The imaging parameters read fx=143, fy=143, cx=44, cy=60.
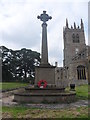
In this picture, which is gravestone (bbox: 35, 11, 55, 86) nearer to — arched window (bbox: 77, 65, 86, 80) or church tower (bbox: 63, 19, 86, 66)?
arched window (bbox: 77, 65, 86, 80)

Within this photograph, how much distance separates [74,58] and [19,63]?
23.1m

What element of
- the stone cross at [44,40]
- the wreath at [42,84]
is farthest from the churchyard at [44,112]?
the stone cross at [44,40]

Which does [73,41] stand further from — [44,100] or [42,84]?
[44,100]

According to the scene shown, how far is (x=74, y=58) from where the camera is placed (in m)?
53.8

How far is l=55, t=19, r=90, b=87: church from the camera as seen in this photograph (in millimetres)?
40750

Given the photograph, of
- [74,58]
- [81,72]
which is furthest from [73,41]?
[81,72]

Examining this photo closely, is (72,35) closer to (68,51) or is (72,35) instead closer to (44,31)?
(68,51)

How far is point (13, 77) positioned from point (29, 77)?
6.70 metres

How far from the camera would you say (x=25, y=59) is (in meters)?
61.8

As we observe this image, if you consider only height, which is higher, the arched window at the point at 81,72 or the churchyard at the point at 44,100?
the arched window at the point at 81,72

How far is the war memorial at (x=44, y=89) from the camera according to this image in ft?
30.3

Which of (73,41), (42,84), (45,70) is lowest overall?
(42,84)

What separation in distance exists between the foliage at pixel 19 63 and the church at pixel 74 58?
11.5 meters

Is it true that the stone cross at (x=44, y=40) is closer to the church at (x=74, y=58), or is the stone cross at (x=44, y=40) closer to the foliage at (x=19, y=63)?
the church at (x=74, y=58)
